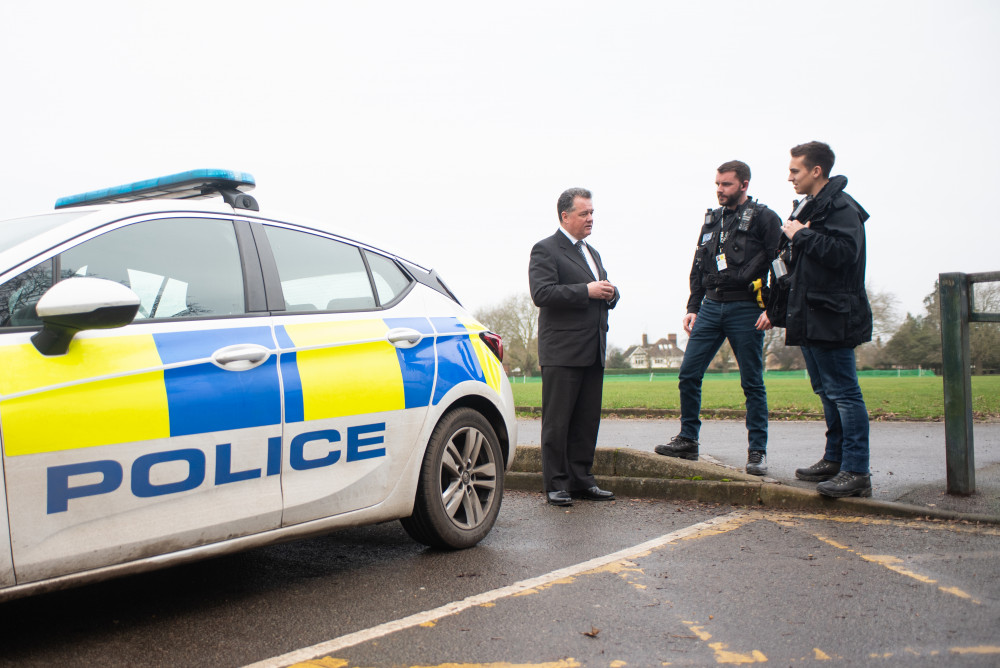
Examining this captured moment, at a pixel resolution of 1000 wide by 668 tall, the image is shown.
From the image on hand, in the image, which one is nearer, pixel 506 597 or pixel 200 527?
pixel 200 527

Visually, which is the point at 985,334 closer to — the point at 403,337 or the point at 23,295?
the point at 403,337

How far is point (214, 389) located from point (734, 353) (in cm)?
390

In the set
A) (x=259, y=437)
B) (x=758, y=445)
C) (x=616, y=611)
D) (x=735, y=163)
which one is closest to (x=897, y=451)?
(x=758, y=445)

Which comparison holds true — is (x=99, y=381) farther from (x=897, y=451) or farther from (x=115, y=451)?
(x=897, y=451)

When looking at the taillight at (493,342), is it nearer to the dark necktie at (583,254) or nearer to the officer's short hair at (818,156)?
the dark necktie at (583,254)

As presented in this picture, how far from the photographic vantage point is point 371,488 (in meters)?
3.76

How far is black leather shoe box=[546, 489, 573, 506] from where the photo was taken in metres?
5.46

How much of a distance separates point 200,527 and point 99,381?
2.17 ft

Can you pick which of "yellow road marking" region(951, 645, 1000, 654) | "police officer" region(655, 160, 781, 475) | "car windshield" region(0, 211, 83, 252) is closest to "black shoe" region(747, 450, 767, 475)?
"police officer" region(655, 160, 781, 475)

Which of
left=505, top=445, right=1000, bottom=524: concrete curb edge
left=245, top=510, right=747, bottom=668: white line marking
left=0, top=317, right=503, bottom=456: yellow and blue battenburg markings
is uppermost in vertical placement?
left=0, top=317, right=503, bottom=456: yellow and blue battenburg markings

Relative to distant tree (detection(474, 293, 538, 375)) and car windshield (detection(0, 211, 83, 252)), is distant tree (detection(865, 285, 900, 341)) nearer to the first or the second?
distant tree (detection(474, 293, 538, 375))

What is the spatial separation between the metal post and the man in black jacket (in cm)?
45

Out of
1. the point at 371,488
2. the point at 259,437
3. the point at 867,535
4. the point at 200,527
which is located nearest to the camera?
the point at 200,527

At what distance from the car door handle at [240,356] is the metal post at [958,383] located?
3890 mm
